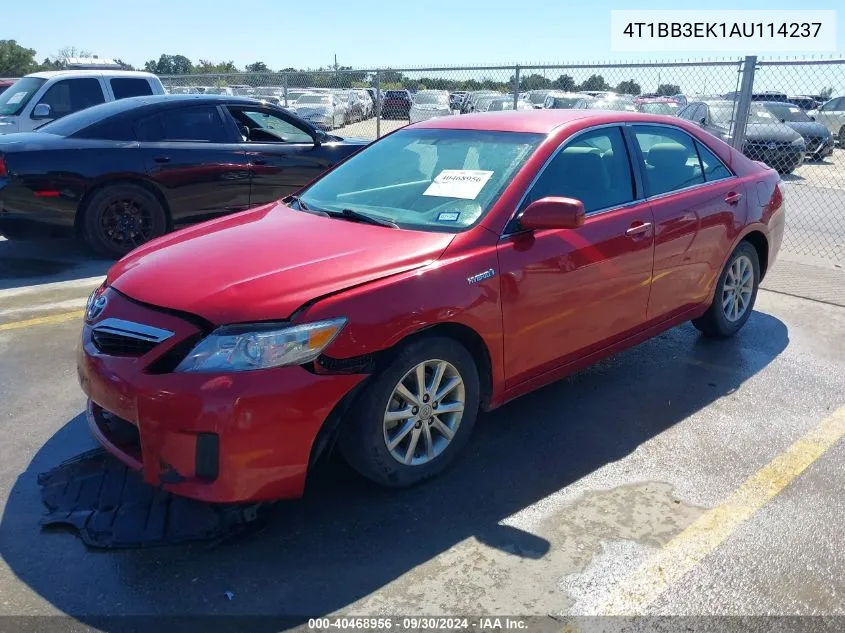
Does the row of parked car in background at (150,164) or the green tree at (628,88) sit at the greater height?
the green tree at (628,88)

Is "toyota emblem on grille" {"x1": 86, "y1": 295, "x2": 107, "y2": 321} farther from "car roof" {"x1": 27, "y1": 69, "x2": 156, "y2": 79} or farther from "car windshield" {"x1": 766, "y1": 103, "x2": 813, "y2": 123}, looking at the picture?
"car windshield" {"x1": 766, "y1": 103, "x2": 813, "y2": 123}

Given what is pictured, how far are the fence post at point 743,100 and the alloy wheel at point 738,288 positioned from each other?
298 cm

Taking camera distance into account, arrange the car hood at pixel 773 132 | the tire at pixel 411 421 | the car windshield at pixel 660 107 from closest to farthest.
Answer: the tire at pixel 411 421
the car windshield at pixel 660 107
the car hood at pixel 773 132

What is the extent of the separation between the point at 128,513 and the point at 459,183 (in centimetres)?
215

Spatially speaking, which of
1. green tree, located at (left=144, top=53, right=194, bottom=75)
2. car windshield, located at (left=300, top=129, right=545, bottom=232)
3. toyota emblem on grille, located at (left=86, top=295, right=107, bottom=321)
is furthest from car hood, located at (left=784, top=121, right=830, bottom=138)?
green tree, located at (left=144, top=53, right=194, bottom=75)

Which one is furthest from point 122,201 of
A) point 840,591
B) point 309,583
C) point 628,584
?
point 840,591

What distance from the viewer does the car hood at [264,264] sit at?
2879mm

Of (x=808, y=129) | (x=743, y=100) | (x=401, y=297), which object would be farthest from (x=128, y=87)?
(x=808, y=129)

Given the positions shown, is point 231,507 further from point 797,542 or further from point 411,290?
point 797,542

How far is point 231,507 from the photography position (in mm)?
3037

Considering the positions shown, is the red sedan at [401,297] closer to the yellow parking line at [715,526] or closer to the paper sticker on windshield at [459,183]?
the paper sticker on windshield at [459,183]

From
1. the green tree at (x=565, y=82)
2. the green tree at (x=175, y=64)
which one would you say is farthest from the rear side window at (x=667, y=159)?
the green tree at (x=175, y=64)

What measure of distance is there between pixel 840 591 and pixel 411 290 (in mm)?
1955

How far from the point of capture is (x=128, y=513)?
3.04 metres
